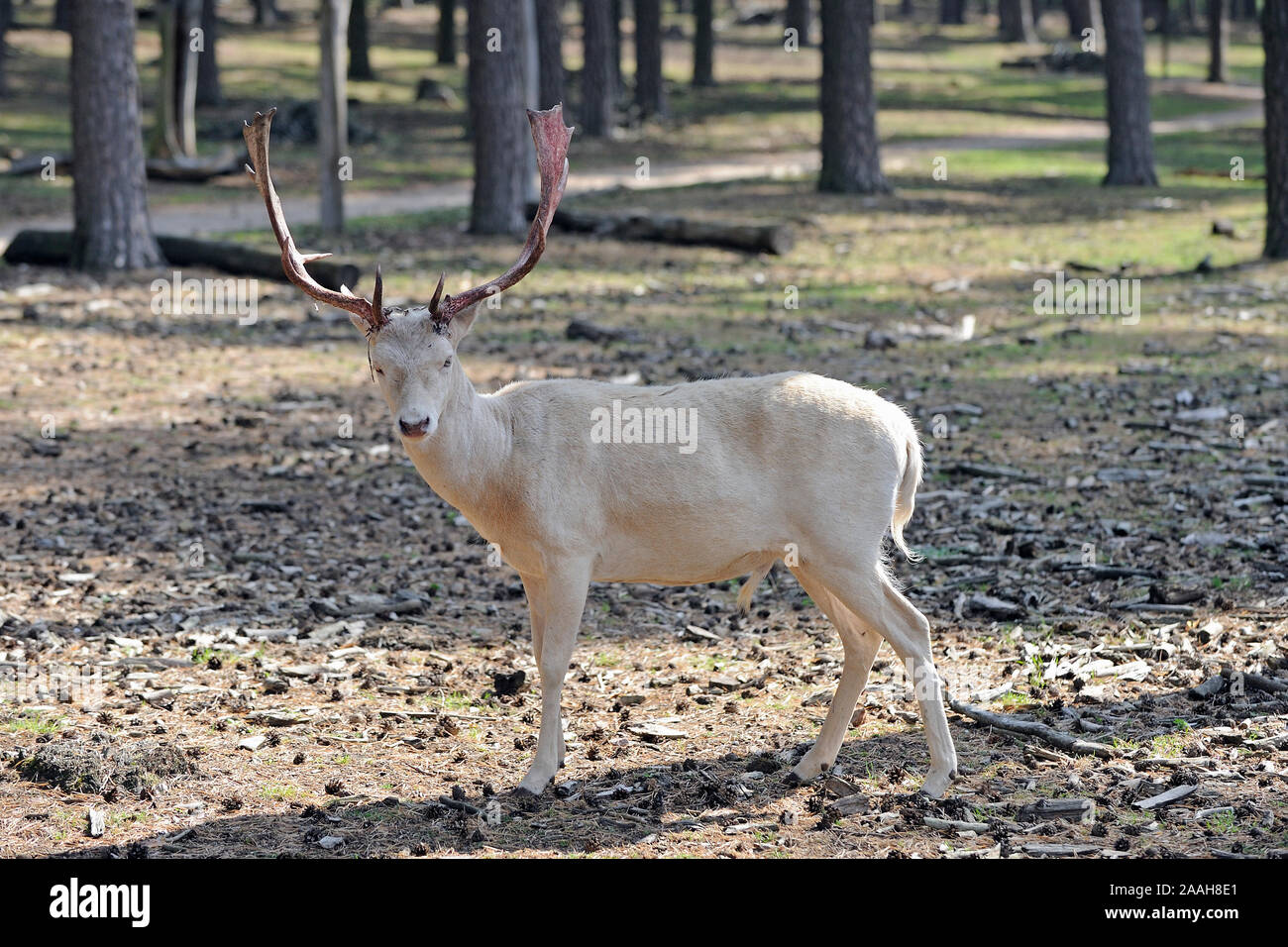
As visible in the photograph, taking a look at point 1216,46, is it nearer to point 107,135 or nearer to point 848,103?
point 848,103

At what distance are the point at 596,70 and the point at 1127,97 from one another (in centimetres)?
1196

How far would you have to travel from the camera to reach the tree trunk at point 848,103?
953 inches

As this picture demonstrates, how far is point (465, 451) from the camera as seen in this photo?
19.7 feet

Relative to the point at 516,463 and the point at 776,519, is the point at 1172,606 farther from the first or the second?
the point at 516,463

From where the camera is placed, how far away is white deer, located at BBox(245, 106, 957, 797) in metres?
5.95

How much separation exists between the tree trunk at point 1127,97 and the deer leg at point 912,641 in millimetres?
22808

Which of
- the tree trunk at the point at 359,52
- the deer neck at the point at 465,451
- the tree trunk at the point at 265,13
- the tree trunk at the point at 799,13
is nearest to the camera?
the deer neck at the point at 465,451

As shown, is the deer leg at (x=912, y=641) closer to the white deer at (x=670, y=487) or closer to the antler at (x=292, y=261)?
Result: the white deer at (x=670, y=487)

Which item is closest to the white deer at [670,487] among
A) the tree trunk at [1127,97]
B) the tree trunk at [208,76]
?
the tree trunk at [1127,97]

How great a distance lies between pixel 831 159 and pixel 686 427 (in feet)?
66.5

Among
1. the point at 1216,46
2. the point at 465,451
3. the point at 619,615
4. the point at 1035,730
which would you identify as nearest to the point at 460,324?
the point at 465,451

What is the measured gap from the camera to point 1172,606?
7.85 meters

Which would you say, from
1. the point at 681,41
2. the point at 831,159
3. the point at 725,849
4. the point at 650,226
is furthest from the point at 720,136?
the point at 725,849

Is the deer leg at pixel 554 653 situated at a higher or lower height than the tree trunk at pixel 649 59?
lower
